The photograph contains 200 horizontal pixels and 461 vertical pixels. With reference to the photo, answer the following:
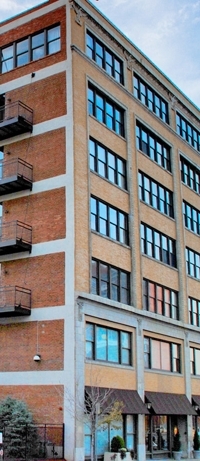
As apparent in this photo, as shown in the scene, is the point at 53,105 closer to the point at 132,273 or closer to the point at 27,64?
the point at 27,64

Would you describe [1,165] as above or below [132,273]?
above

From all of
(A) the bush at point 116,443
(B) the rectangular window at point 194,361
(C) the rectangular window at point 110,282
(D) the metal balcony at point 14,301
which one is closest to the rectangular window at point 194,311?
(B) the rectangular window at point 194,361

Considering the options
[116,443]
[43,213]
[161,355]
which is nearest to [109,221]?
[43,213]

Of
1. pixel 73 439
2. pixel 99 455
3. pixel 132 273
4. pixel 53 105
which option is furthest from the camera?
pixel 132 273

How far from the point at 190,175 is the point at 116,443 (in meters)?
24.0

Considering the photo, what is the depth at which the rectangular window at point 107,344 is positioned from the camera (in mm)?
31816

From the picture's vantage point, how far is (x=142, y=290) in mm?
37781

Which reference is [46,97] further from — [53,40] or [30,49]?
[30,49]

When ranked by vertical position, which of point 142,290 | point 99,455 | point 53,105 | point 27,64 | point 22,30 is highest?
point 22,30

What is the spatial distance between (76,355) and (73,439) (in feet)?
12.2

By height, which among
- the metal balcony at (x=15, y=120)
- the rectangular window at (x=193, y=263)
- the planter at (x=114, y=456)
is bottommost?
the planter at (x=114, y=456)

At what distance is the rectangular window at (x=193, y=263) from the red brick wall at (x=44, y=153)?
621 inches

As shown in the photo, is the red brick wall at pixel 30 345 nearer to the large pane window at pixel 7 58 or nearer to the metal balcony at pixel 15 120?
the metal balcony at pixel 15 120

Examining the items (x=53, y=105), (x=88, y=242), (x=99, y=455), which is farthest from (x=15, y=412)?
(x=53, y=105)
